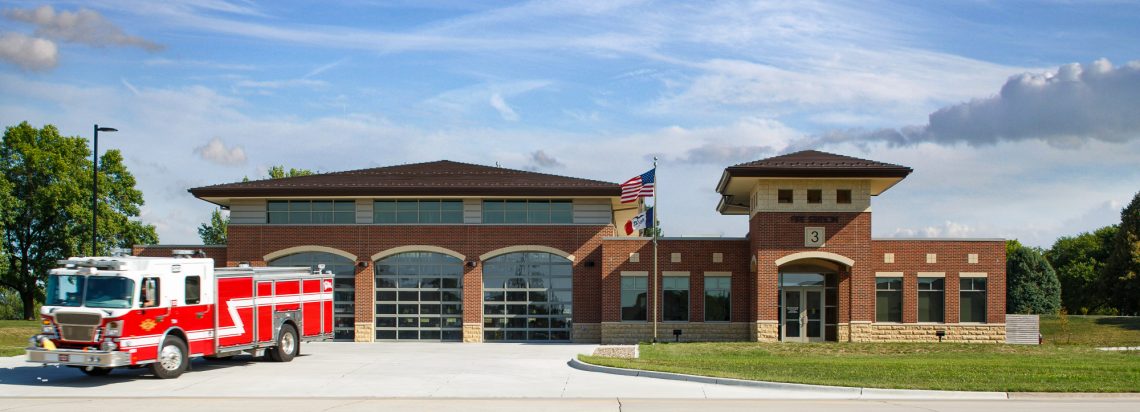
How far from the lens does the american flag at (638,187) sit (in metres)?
35.3

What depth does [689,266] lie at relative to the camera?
37375 millimetres

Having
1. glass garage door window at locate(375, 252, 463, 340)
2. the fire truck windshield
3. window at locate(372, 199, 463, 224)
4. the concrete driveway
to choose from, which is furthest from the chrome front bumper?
window at locate(372, 199, 463, 224)

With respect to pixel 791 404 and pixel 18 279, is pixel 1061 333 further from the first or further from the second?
pixel 18 279

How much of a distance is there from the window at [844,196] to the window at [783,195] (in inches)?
64.1

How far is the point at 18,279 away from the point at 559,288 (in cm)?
3317

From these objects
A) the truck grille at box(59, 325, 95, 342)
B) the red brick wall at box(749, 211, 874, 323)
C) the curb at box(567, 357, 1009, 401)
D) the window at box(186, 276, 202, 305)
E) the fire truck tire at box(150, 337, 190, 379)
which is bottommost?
the curb at box(567, 357, 1009, 401)

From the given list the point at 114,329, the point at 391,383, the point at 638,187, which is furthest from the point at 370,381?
the point at 638,187

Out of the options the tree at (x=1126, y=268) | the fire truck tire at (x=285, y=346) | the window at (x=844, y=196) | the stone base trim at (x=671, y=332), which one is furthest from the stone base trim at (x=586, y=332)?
the tree at (x=1126, y=268)

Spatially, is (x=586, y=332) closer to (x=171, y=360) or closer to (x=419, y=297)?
(x=419, y=297)

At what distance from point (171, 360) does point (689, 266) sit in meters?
19.4

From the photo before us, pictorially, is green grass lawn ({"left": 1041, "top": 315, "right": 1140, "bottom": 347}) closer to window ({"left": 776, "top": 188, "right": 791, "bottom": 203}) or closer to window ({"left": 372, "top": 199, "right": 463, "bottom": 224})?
window ({"left": 776, "top": 188, "right": 791, "bottom": 203})

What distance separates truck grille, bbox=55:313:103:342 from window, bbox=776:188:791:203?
856 inches

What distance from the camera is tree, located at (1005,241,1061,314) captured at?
5709 cm

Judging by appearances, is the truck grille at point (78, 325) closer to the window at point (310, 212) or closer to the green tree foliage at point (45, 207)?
the window at point (310, 212)
